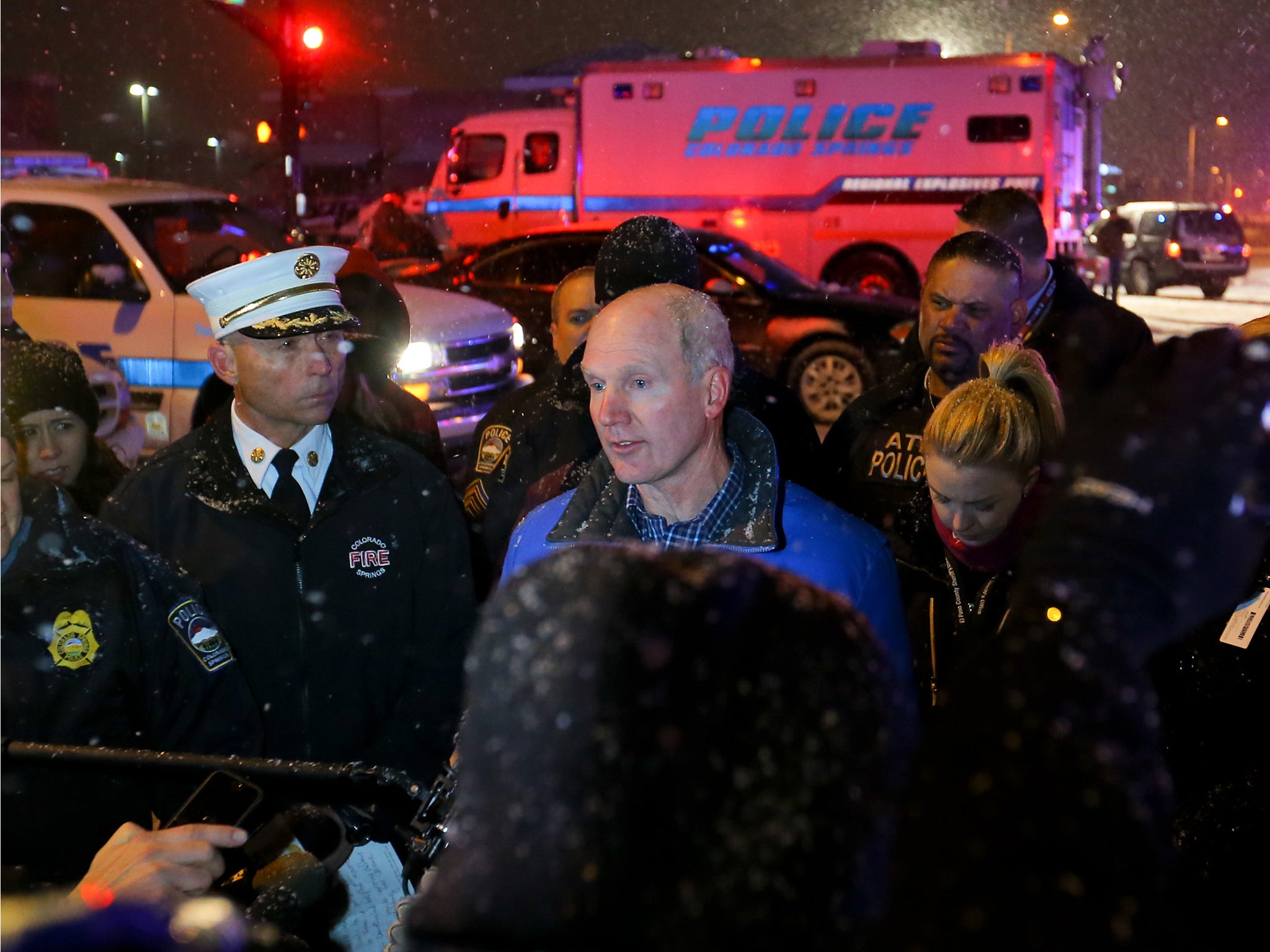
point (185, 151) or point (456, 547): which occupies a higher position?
point (185, 151)

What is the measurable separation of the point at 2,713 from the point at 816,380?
9.79 metres

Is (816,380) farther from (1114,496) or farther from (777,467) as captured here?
(1114,496)

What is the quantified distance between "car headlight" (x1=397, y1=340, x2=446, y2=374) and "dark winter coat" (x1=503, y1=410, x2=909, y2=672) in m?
5.66

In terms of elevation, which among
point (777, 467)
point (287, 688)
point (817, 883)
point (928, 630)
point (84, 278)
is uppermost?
point (84, 278)

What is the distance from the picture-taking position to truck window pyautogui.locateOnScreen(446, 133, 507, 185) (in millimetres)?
17984

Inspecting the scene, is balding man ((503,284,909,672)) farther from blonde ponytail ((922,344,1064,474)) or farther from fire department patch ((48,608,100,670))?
fire department patch ((48,608,100,670))

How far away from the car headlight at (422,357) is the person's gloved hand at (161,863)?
679 cm

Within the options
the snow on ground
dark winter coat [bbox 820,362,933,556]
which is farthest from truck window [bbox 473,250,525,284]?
dark winter coat [bbox 820,362,933,556]

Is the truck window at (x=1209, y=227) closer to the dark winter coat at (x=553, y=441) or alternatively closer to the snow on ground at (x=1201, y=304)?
the snow on ground at (x=1201, y=304)

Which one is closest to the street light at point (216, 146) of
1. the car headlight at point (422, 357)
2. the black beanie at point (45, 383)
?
the car headlight at point (422, 357)

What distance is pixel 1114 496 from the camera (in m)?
0.85

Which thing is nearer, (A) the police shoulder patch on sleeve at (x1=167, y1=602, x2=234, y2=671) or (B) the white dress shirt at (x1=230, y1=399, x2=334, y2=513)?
(A) the police shoulder patch on sleeve at (x1=167, y1=602, x2=234, y2=671)

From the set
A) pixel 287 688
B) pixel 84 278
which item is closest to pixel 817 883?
pixel 287 688

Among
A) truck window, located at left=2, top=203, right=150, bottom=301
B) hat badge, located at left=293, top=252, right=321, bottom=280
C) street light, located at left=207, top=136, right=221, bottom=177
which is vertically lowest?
hat badge, located at left=293, top=252, right=321, bottom=280
